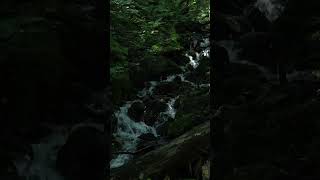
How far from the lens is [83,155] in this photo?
9.35 ft

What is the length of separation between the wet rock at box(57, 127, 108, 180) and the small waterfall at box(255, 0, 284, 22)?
123 centimetres

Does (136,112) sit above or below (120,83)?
below

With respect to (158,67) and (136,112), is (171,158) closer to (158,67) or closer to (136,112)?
(136,112)

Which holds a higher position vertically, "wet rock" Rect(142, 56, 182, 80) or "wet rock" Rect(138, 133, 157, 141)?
"wet rock" Rect(142, 56, 182, 80)

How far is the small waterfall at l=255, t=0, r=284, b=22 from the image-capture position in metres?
2.75

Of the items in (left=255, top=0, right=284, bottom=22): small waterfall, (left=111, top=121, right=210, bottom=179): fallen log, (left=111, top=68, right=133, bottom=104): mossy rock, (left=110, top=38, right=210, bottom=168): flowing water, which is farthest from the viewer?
(left=111, top=68, right=133, bottom=104): mossy rock

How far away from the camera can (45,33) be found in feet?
9.05

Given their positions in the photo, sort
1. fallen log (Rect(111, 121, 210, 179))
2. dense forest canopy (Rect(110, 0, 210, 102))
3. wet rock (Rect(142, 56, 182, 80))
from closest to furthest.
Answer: fallen log (Rect(111, 121, 210, 179)) → dense forest canopy (Rect(110, 0, 210, 102)) → wet rock (Rect(142, 56, 182, 80))

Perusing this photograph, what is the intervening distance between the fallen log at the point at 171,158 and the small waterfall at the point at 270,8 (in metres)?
1.77

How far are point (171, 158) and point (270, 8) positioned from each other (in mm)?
2038

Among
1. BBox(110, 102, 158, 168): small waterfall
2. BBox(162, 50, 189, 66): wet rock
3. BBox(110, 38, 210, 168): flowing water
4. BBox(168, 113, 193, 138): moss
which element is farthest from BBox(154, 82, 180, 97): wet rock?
BBox(168, 113, 193, 138): moss

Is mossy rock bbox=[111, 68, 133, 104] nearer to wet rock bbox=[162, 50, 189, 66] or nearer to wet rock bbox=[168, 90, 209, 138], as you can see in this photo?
wet rock bbox=[168, 90, 209, 138]

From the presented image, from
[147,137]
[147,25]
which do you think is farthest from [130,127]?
[147,25]

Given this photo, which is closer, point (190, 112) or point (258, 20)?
point (258, 20)
